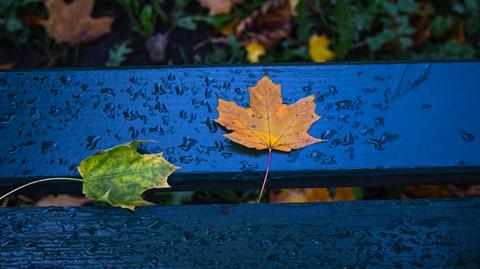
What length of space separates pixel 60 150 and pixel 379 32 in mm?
1587

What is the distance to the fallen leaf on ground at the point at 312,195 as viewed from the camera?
1704mm

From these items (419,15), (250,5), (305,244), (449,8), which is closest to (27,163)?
(305,244)

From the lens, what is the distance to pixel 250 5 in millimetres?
2146

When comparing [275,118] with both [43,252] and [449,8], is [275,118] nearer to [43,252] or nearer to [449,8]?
[43,252]

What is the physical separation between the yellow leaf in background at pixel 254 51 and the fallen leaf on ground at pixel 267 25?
17 millimetres

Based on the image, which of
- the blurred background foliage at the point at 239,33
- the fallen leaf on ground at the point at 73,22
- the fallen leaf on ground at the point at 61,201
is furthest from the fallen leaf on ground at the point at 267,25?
the fallen leaf on ground at the point at 61,201

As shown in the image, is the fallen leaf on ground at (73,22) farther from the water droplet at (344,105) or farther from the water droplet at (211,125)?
the water droplet at (344,105)

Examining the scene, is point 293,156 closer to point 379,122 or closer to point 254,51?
point 379,122

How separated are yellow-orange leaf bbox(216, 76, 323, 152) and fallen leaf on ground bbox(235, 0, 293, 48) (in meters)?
0.99

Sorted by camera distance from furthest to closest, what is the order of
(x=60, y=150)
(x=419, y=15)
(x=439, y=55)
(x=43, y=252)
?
(x=419, y=15)
(x=439, y=55)
(x=60, y=150)
(x=43, y=252)

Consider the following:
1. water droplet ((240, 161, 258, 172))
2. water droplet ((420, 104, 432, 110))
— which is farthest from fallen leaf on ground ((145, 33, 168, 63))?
water droplet ((420, 104, 432, 110))

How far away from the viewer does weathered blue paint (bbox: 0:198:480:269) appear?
95 centimetres

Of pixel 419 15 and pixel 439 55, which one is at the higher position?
pixel 419 15

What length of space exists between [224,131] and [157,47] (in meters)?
1.09
